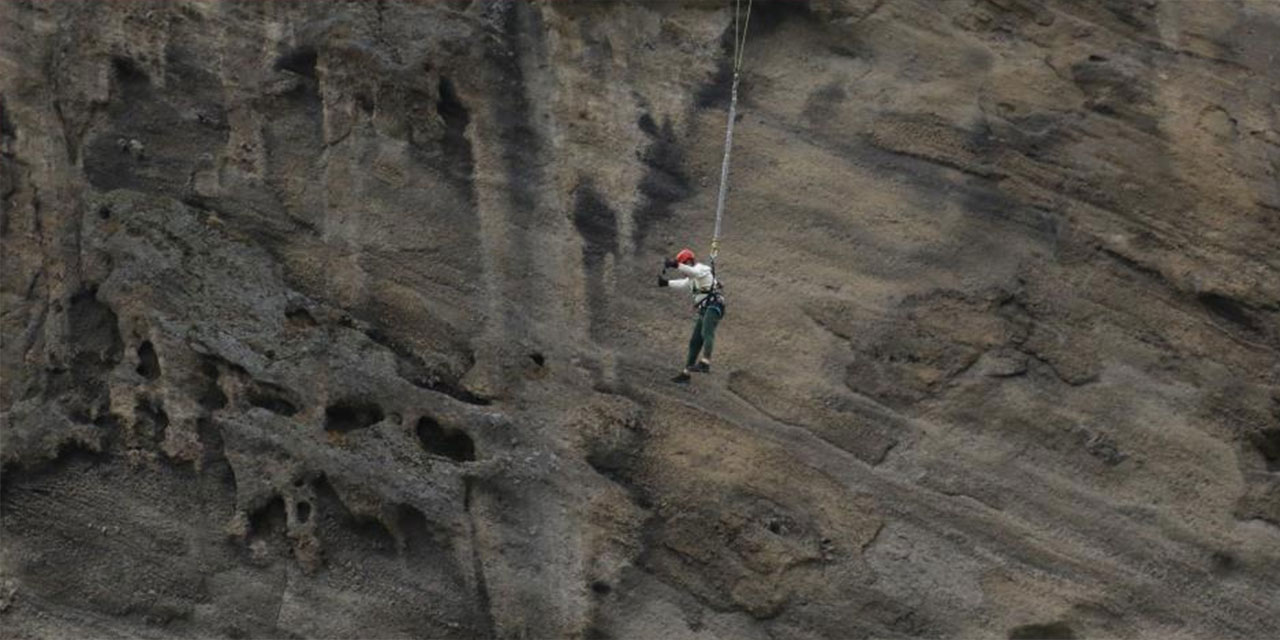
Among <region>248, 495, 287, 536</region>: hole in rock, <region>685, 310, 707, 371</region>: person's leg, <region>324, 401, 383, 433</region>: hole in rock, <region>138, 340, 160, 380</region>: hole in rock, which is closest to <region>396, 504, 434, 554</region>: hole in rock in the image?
<region>324, 401, 383, 433</region>: hole in rock

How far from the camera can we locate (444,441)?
24.9m

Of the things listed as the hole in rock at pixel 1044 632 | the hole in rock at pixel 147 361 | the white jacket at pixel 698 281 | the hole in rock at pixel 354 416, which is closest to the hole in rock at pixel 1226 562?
the hole in rock at pixel 1044 632

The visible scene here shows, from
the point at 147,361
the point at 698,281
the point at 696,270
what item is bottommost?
the point at 147,361

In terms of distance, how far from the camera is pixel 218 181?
25.5 meters

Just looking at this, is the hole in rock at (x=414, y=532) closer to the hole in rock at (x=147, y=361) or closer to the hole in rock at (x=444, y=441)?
the hole in rock at (x=444, y=441)

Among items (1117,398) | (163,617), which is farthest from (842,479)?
(163,617)

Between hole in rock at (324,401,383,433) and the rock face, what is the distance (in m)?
0.04

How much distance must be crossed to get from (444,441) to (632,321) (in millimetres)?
2027

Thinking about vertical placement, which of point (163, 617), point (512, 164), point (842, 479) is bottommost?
point (163, 617)

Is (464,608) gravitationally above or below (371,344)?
below

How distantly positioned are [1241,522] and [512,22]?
26.4 ft

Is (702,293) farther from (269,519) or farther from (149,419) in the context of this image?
(149,419)

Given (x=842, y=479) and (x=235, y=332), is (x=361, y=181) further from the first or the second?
(x=842, y=479)

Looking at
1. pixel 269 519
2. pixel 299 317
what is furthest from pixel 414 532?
pixel 299 317
